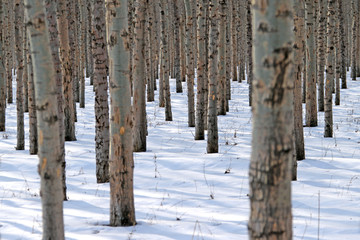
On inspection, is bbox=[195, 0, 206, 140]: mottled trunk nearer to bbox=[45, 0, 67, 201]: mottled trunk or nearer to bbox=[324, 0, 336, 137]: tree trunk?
bbox=[324, 0, 336, 137]: tree trunk

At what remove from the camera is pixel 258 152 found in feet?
8.46

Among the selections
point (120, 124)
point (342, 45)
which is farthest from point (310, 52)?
point (342, 45)

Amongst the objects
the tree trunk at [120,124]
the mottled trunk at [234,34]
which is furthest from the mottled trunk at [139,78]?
the mottled trunk at [234,34]

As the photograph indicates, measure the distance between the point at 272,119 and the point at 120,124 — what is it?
8.35ft

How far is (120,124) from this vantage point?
4715 mm

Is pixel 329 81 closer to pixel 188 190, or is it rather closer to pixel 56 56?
pixel 188 190

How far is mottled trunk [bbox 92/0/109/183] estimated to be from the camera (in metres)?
7.07

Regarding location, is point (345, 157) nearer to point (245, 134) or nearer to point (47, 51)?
point (245, 134)

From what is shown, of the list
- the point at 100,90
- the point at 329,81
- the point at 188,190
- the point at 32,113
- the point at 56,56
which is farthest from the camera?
the point at 329,81

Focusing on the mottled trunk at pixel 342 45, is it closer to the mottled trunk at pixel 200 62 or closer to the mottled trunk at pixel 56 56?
the mottled trunk at pixel 200 62

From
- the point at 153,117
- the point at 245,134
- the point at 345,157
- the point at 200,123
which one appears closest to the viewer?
the point at 345,157

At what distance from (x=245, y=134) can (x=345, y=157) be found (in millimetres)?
3490

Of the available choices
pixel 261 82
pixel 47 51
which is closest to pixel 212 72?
pixel 47 51

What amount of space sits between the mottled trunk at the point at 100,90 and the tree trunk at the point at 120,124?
2.37 metres
